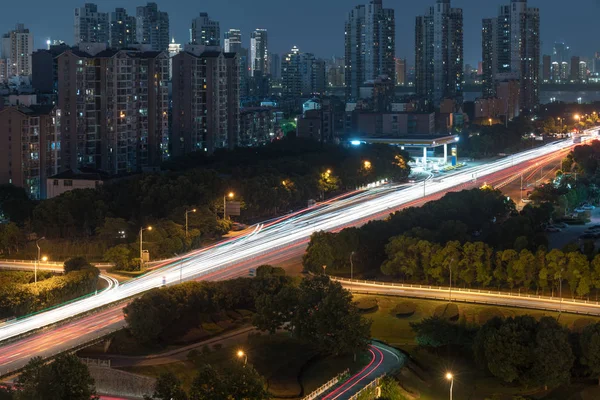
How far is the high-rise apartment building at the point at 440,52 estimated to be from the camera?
74062mm

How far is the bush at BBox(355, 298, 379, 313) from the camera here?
59.5 feet

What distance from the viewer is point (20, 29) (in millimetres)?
58812

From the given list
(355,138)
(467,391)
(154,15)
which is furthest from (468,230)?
(154,15)

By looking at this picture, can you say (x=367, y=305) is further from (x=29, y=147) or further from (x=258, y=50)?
(x=258, y=50)

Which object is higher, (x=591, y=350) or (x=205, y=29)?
(x=205, y=29)

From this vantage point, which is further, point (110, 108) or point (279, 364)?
point (110, 108)

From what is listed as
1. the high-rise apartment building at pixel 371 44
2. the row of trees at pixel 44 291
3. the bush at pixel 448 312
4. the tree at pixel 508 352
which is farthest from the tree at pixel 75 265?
the high-rise apartment building at pixel 371 44

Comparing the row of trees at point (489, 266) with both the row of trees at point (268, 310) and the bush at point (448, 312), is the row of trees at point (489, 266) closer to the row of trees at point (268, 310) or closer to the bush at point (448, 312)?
the bush at point (448, 312)

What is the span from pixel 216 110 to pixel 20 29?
82.4 ft

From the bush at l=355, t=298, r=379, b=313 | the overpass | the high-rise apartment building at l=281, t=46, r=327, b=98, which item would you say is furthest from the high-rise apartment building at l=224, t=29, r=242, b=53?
the bush at l=355, t=298, r=379, b=313

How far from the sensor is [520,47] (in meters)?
74.2

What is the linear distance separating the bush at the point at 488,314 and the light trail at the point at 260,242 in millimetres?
4987

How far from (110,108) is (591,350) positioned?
20.6 m

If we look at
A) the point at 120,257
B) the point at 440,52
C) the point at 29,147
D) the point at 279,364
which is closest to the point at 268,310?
the point at 279,364
